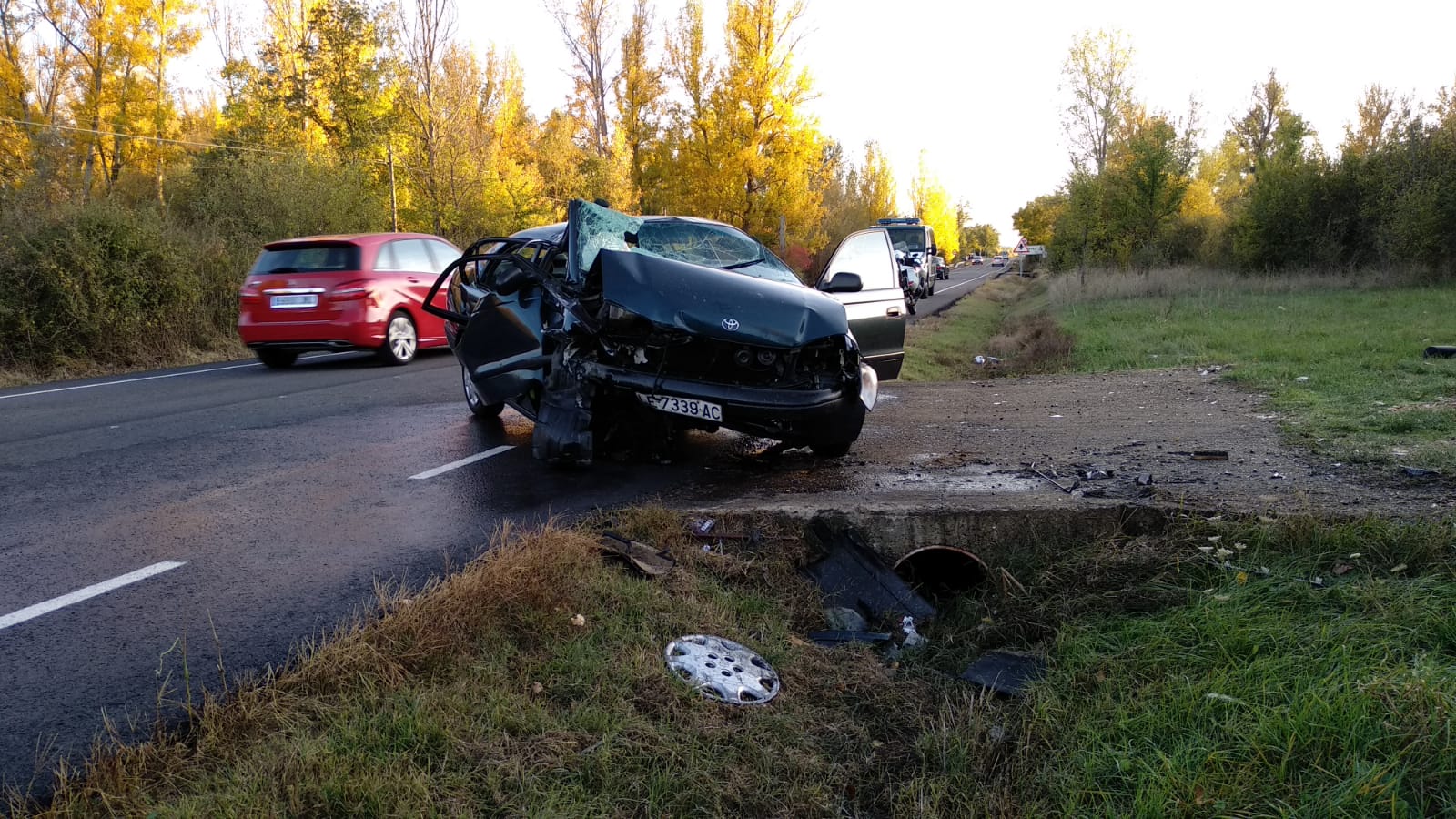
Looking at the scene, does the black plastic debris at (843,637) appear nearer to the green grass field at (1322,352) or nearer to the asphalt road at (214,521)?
the asphalt road at (214,521)

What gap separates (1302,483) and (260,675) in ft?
16.2

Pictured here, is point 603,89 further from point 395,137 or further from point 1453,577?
point 1453,577

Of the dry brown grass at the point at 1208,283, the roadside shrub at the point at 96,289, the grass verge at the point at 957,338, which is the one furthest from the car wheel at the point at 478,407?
the dry brown grass at the point at 1208,283

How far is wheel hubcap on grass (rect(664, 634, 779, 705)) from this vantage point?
10.4 ft

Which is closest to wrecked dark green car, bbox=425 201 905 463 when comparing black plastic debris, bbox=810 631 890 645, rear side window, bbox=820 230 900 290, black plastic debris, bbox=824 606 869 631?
black plastic debris, bbox=824 606 869 631

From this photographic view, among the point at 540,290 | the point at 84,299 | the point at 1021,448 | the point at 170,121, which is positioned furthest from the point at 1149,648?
the point at 170,121

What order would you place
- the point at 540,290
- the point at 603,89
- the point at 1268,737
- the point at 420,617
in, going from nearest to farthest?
the point at 1268,737 < the point at 420,617 < the point at 540,290 < the point at 603,89

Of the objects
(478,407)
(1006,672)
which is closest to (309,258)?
(478,407)

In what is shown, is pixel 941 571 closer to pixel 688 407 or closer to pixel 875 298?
pixel 688 407

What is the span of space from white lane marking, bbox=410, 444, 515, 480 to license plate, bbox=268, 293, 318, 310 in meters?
6.03

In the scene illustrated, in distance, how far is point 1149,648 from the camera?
10.9ft

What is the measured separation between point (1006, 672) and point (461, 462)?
160 inches

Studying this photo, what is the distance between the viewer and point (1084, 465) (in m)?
5.62

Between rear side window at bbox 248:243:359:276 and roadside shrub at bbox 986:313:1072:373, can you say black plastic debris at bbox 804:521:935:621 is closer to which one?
rear side window at bbox 248:243:359:276
